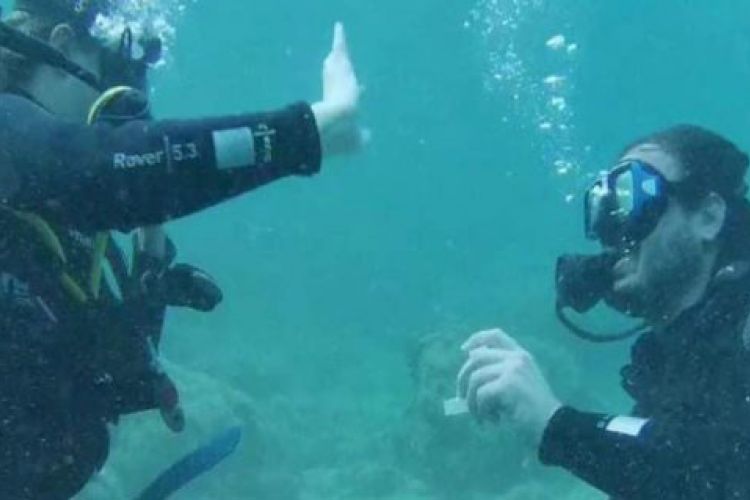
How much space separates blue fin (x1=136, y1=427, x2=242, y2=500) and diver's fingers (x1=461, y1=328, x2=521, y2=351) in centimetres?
85

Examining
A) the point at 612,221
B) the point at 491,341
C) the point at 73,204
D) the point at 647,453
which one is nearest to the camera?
the point at 73,204

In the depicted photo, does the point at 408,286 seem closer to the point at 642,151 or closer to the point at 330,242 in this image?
the point at 330,242

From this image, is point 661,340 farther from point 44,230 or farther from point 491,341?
point 44,230

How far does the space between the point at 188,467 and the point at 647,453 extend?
4.58ft

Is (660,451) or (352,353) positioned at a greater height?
(660,451)

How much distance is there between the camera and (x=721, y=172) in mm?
3492

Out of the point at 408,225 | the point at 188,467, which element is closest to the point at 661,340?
the point at 188,467

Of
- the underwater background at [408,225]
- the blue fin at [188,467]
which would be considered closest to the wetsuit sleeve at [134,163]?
the blue fin at [188,467]

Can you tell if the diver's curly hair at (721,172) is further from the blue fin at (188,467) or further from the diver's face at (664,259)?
the blue fin at (188,467)

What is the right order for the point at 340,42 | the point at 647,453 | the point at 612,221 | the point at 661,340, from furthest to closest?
the point at 612,221 → the point at 661,340 → the point at 340,42 → the point at 647,453

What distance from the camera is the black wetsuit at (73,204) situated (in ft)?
6.91

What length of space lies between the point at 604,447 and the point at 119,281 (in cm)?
178

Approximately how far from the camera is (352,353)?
2692 centimetres

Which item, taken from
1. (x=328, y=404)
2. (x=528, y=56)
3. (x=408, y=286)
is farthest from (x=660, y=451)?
(x=528, y=56)
